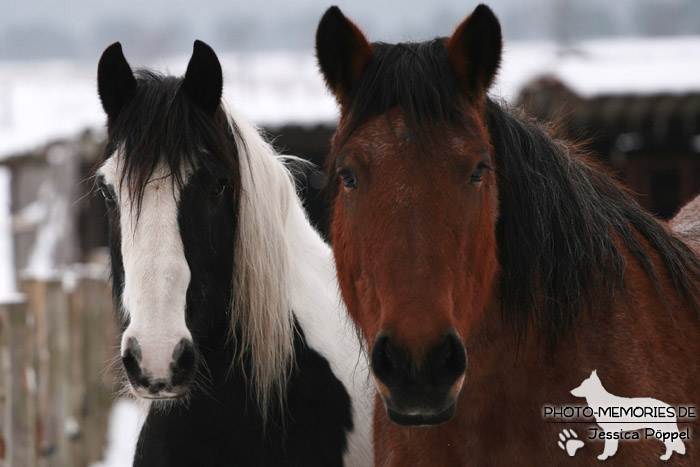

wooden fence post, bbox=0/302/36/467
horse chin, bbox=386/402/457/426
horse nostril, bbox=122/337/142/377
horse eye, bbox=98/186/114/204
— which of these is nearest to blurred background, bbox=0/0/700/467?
wooden fence post, bbox=0/302/36/467

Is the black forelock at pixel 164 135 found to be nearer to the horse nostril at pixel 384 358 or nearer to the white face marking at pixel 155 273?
the white face marking at pixel 155 273

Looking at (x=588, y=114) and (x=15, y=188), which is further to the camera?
(x=15, y=188)

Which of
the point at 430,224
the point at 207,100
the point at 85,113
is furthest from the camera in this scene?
the point at 85,113

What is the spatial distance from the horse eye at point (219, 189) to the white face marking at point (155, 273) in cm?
19

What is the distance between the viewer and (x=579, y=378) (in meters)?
2.30

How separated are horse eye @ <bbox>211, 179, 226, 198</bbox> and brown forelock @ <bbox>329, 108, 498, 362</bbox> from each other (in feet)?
2.41

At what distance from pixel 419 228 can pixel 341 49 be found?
0.70 meters

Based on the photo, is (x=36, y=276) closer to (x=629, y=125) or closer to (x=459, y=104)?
(x=459, y=104)

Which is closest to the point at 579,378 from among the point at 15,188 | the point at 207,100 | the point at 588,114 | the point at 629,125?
the point at 207,100

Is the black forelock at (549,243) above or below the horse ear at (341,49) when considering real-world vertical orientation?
below

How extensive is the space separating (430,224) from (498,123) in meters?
0.56

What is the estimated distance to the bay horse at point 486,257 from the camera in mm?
2113

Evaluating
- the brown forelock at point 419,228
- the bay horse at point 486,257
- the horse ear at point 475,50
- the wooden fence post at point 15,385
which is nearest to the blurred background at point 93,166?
the wooden fence post at point 15,385

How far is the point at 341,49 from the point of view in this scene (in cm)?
239
